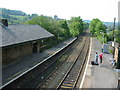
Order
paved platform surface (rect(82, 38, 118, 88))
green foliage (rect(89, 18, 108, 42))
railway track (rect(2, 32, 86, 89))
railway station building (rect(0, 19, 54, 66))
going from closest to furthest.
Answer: railway track (rect(2, 32, 86, 89)) < paved platform surface (rect(82, 38, 118, 88)) < railway station building (rect(0, 19, 54, 66)) < green foliage (rect(89, 18, 108, 42))

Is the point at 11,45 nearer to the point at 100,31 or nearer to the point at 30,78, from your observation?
the point at 30,78

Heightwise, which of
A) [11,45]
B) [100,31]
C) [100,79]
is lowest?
[100,79]

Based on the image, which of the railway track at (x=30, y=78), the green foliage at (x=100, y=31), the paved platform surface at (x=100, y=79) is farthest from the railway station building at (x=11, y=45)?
the green foliage at (x=100, y=31)

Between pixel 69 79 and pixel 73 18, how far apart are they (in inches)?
3665

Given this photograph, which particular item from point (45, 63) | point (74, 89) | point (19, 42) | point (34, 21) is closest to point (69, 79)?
point (74, 89)

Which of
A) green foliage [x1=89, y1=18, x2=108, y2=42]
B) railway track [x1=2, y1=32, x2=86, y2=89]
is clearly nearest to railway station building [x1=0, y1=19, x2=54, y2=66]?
railway track [x1=2, y1=32, x2=86, y2=89]

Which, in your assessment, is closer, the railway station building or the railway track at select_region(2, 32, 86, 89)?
the railway track at select_region(2, 32, 86, 89)

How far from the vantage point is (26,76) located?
15.2 m

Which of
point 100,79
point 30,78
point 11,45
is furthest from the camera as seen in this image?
point 11,45

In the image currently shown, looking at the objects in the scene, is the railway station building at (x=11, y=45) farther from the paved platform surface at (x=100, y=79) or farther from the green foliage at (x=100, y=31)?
the green foliage at (x=100, y=31)

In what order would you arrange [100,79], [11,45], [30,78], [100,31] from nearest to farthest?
1. [100,79]
2. [30,78]
3. [11,45]
4. [100,31]

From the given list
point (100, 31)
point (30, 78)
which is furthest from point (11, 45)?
point (100, 31)

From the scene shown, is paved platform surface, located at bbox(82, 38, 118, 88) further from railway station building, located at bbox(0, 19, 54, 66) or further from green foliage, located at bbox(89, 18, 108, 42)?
green foliage, located at bbox(89, 18, 108, 42)

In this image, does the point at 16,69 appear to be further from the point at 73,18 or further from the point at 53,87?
the point at 73,18
